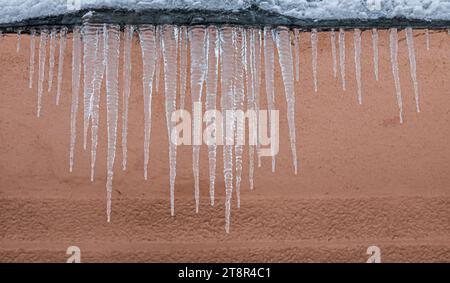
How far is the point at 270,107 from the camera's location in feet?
8.62

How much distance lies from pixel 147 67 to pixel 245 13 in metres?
0.50

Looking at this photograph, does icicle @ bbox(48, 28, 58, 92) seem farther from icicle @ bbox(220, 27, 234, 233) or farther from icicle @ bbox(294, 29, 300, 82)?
icicle @ bbox(294, 29, 300, 82)

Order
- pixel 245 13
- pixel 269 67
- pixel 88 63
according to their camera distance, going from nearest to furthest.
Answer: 1. pixel 245 13
2. pixel 88 63
3. pixel 269 67

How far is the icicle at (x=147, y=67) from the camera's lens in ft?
7.79

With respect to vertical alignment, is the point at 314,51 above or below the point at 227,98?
above

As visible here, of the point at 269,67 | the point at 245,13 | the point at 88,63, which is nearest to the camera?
the point at 245,13

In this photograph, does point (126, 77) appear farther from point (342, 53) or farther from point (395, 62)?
point (395, 62)

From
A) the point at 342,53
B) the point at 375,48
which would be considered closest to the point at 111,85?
the point at 342,53

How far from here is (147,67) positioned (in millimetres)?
2461

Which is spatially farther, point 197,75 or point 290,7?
point 197,75

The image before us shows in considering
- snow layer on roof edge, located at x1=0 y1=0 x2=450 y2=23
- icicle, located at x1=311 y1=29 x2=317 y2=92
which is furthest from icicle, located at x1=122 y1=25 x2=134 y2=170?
icicle, located at x1=311 y1=29 x2=317 y2=92

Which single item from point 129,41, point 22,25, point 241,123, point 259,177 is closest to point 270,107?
point 241,123

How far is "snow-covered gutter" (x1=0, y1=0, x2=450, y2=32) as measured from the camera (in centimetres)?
220

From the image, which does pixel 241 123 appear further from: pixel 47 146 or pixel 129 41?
pixel 47 146
